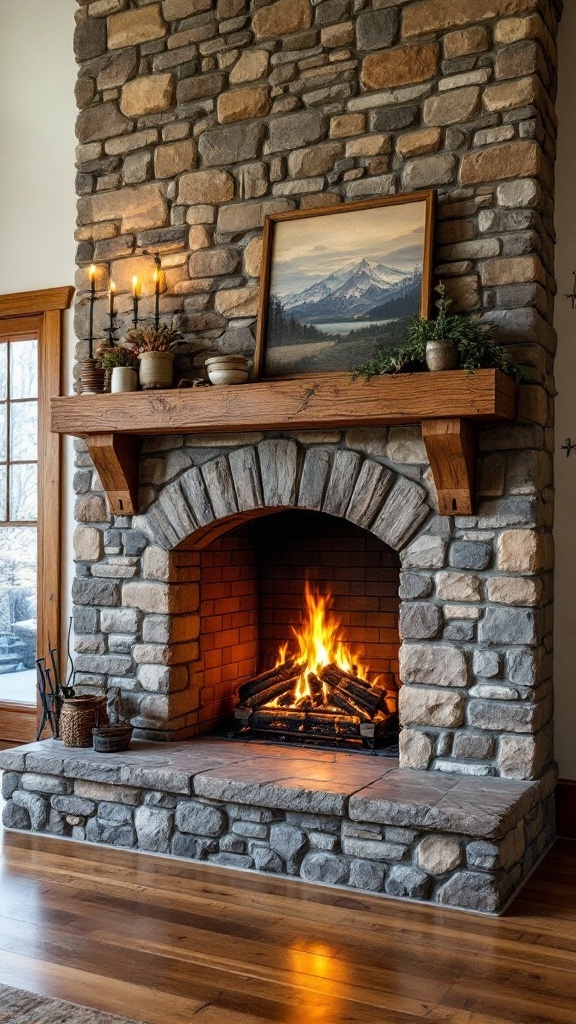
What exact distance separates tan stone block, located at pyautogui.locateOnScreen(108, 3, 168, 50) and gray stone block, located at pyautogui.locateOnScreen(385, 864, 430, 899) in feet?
13.0

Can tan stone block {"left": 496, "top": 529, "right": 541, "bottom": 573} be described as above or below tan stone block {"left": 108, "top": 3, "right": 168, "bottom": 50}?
below

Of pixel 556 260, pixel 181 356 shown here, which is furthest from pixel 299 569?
pixel 556 260

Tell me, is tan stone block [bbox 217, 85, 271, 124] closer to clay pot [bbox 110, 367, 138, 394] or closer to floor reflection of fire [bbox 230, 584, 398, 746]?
clay pot [bbox 110, 367, 138, 394]

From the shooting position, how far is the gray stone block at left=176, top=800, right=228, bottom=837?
396 centimetres

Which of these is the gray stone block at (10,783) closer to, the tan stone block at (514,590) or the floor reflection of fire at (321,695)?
the floor reflection of fire at (321,695)

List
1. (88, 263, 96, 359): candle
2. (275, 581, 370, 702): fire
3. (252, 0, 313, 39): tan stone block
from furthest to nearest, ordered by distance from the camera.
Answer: (275, 581, 370, 702): fire
(88, 263, 96, 359): candle
(252, 0, 313, 39): tan stone block

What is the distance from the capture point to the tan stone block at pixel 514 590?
3885 millimetres

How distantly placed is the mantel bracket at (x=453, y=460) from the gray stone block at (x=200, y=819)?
1.55 meters

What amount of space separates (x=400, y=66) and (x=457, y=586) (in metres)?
2.25

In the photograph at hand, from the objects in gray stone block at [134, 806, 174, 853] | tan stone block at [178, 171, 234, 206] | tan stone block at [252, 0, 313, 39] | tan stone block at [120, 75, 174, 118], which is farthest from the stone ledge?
tan stone block at [252, 0, 313, 39]

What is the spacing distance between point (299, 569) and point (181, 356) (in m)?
1.37

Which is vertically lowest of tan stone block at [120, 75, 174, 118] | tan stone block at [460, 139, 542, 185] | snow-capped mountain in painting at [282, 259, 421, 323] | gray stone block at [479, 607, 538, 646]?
gray stone block at [479, 607, 538, 646]

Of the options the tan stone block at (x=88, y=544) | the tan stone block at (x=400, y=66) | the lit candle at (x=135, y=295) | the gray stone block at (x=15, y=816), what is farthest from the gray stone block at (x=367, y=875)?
the tan stone block at (x=400, y=66)

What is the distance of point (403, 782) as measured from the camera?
3861 millimetres
